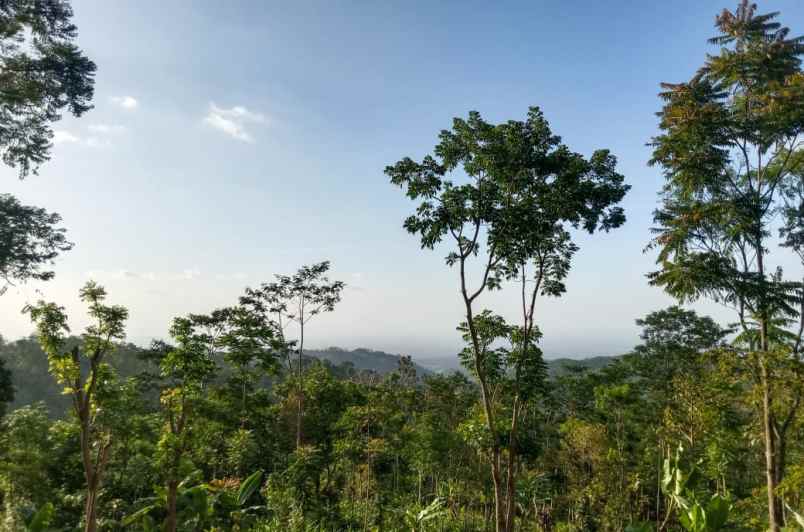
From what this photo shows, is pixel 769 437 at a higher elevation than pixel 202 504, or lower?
higher

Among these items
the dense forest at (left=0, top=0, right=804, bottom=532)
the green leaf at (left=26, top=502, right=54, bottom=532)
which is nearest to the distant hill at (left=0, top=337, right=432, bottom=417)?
the dense forest at (left=0, top=0, right=804, bottom=532)

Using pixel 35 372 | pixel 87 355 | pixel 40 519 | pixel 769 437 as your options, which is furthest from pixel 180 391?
pixel 35 372

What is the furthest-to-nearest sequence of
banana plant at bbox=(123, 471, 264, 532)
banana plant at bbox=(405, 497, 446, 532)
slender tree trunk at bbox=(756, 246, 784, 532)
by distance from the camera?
banana plant at bbox=(405, 497, 446, 532) → slender tree trunk at bbox=(756, 246, 784, 532) → banana plant at bbox=(123, 471, 264, 532)

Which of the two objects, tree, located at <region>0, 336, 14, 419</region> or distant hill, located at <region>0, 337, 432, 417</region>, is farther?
distant hill, located at <region>0, 337, 432, 417</region>

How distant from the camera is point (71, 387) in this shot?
639 cm

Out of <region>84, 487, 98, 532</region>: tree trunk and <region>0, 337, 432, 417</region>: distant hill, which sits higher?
<region>84, 487, 98, 532</region>: tree trunk

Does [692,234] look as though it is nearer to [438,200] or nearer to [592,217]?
[592,217]

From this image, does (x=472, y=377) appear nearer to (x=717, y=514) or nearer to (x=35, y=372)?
(x=717, y=514)

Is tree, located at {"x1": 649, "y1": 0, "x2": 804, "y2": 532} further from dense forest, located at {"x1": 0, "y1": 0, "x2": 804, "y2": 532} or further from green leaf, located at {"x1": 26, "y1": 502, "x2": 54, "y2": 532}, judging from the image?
green leaf, located at {"x1": 26, "y1": 502, "x2": 54, "y2": 532}

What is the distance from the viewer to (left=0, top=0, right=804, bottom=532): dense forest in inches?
330

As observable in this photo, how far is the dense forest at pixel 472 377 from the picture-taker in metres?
8.39

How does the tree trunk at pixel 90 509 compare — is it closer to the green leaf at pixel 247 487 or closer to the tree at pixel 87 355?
the tree at pixel 87 355

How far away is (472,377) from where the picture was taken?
14.2 metres

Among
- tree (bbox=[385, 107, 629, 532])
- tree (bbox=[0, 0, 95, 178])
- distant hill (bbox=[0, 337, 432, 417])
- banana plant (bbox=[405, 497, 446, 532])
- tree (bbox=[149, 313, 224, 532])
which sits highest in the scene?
tree (bbox=[0, 0, 95, 178])
